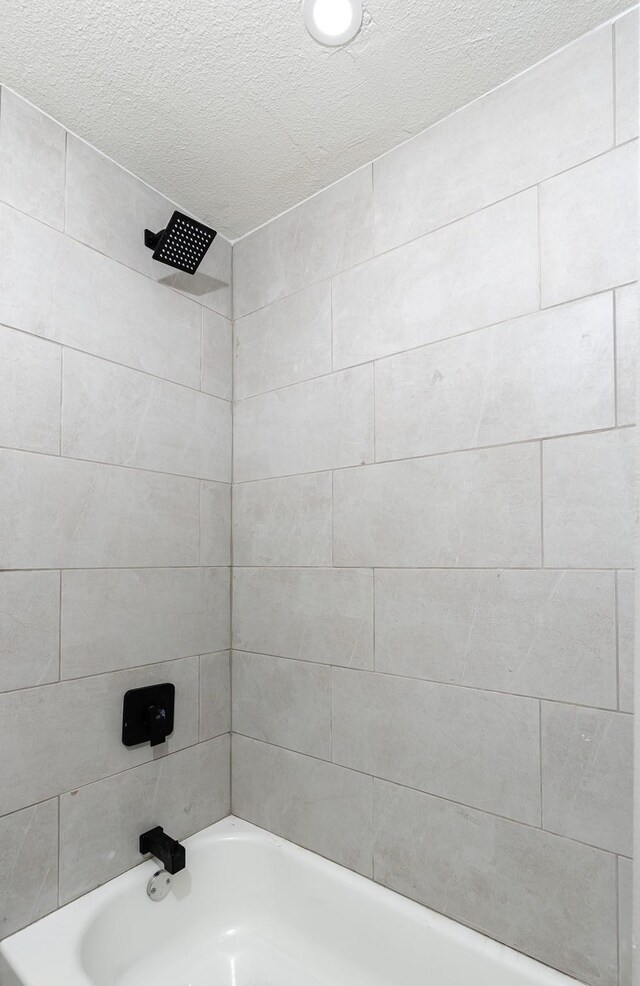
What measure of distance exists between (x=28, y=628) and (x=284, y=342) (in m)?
1.09

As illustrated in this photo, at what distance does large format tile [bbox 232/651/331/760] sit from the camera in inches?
64.3

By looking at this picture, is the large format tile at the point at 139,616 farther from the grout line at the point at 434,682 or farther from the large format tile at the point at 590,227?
the large format tile at the point at 590,227

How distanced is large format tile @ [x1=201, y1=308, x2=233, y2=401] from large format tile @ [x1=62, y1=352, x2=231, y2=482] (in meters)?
0.04

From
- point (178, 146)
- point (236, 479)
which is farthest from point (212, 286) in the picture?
point (236, 479)

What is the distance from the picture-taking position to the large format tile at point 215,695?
1789mm

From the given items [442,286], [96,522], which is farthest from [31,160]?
[442,286]

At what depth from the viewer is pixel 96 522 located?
5.00 feet

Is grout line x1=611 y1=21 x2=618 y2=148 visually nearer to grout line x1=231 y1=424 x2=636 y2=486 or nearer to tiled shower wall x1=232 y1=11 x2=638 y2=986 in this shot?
tiled shower wall x1=232 y1=11 x2=638 y2=986

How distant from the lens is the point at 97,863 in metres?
1.48

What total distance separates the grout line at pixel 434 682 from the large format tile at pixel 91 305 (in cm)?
89

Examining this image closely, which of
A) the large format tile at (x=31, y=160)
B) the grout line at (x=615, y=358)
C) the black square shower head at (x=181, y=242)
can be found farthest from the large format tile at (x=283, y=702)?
the large format tile at (x=31, y=160)

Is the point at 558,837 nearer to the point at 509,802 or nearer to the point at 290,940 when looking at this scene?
the point at 509,802

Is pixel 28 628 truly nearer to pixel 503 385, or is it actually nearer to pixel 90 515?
pixel 90 515

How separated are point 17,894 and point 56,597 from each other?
673 millimetres
